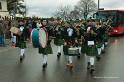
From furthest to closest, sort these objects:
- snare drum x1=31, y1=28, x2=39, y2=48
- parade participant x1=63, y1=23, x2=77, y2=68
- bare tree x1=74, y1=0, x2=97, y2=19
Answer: bare tree x1=74, y1=0, x2=97, y2=19 → parade participant x1=63, y1=23, x2=77, y2=68 → snare drum x1=31, y1=28, x2=39, y2=48

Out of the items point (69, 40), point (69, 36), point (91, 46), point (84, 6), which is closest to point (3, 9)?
point (84, 6)

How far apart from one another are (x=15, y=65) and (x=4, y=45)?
10.4 meters

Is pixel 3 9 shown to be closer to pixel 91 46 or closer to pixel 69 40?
pixel 69 40

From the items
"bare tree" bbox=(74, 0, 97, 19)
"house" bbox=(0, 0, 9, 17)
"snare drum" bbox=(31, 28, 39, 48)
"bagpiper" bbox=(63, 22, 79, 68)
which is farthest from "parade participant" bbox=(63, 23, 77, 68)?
"bare tree" bbox=(74, 0, 97, 19)

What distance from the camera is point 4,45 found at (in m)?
25.8

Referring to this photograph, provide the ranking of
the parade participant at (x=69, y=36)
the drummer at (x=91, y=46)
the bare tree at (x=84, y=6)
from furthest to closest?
the bare tree at (x=84, y=6) < the parade participant at (x=69, y=36) < the drummer at (x=91, y=46)

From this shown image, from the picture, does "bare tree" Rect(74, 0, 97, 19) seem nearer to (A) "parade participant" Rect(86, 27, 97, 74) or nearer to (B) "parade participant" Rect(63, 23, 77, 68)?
(B) "parade participant" Rect(63, 23, 77, 68)

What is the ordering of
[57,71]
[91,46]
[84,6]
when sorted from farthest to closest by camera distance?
[84,6] < [57,71] < [91,46]

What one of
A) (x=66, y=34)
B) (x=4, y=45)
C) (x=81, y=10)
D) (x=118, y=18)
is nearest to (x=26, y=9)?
(x=81, y=10)

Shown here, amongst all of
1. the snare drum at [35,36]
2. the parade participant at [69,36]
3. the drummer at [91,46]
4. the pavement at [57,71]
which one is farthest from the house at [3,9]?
the drummer at [91,46]

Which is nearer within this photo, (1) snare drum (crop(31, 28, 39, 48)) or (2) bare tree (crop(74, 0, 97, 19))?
(1) snare drum (crop(31, 28, 39, 48))

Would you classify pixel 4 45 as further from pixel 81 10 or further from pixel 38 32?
pixel 81 10

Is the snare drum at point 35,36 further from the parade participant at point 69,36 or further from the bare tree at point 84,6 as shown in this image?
the bare tree at point 84,6

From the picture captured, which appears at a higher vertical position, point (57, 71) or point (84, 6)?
point (84, 6)
